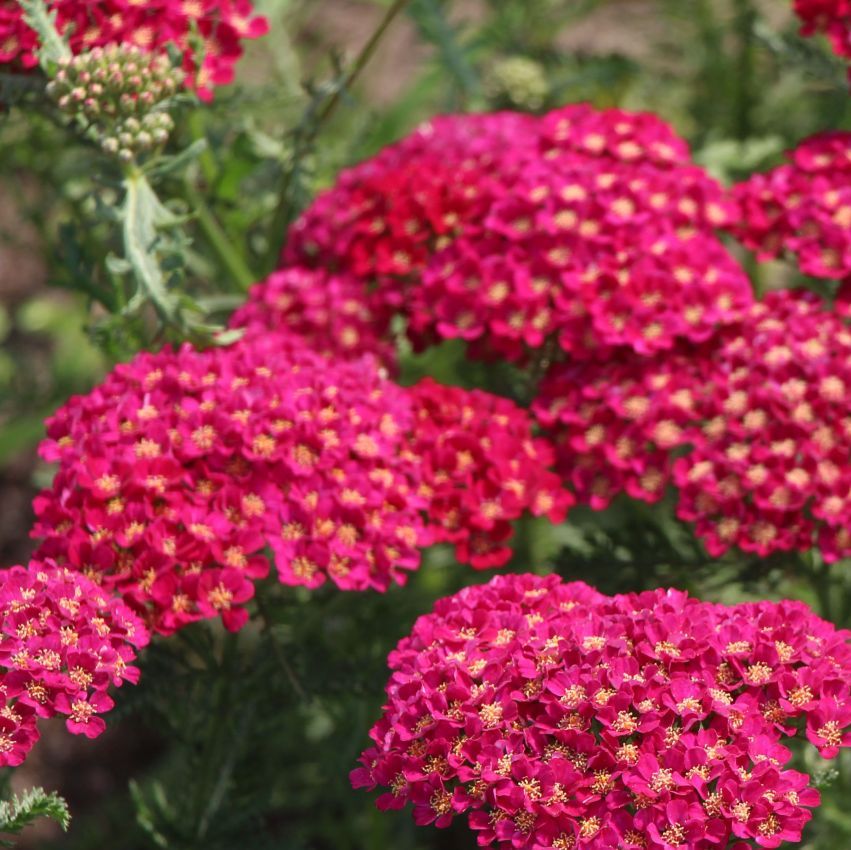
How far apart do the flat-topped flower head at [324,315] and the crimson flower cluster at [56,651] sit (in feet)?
3.59

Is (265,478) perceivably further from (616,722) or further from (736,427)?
Result: (736,427)

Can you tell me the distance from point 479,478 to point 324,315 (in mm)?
664

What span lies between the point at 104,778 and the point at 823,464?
2838 mm

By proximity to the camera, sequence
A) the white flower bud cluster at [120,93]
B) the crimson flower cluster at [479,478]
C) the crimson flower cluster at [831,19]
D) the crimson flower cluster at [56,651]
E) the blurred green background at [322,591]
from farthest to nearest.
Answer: the crimson flower cluster at [831,19] < the blurred green background at [322,591] < the crimson flower cluster at [479,478] < the white flower bud cluster at [120,93] < the crimson flower cluster at [56,651]

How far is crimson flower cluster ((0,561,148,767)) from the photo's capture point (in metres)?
2.18

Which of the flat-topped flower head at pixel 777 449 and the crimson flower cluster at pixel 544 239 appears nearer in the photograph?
the flat-topped flower head at pixel 777 449

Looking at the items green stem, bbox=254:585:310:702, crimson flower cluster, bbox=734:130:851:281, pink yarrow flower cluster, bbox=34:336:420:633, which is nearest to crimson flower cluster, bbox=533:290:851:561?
crimson flower cluster, bbox=734:130:851:281

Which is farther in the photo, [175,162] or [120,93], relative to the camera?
[175,162]

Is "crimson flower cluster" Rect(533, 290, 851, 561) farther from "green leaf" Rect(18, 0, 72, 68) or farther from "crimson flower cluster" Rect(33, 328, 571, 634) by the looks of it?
"green leaf" Rect(18, 0, 72, 68)

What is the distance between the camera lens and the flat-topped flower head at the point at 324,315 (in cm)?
332

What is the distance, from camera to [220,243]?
3604 mm

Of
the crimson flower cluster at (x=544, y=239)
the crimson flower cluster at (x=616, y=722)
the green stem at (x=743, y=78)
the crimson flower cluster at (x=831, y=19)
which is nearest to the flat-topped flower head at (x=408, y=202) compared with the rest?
the crimson flower cluster at (x=544, y=239)

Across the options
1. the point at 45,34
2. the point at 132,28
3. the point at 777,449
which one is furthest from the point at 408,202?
the point at 777,449

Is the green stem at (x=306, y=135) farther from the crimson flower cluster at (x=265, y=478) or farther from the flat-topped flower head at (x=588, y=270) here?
the crimson flower cluster at (x=265, y=478)
